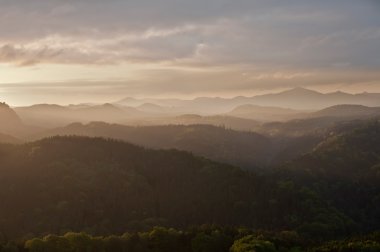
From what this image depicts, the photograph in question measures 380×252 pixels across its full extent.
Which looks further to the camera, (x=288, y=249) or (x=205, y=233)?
(x=205, y=233)

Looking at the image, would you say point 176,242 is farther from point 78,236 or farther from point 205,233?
point 78,236

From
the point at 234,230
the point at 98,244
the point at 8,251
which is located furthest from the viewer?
the point at 234,230

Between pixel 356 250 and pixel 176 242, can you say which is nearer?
pixel 356 250

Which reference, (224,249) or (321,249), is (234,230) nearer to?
(224,249)

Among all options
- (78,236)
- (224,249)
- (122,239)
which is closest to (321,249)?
(224,249)

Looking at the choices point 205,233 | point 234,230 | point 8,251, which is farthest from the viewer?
point 234,230

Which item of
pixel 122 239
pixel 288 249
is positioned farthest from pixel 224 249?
pixel 122 239

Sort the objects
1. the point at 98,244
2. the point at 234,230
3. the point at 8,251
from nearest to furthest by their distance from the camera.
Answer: the point at 8,251
the point at 98,244
the point at 234,230

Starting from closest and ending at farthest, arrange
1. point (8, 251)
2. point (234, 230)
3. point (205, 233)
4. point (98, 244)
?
point (8, 251) → point (98, 244) → point (205, 233) → point (234, 230)
